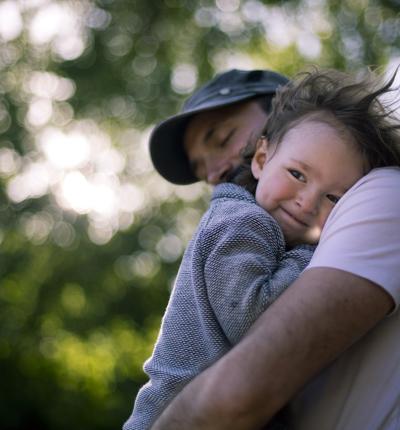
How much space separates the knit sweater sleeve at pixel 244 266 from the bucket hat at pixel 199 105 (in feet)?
3.86

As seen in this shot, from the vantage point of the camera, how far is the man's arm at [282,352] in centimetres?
82

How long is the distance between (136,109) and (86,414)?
19.8 ft

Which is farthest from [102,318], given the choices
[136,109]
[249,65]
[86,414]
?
[249,65]

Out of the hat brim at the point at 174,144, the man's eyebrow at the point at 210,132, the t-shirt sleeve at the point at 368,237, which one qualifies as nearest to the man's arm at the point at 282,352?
the t-shirt sleeve at the point at 368,237

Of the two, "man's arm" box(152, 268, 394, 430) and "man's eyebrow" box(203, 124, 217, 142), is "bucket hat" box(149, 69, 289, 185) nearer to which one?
"man's eyebrow" box(203, 124, 217, 142)

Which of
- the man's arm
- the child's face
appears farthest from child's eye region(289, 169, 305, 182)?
the man's arm

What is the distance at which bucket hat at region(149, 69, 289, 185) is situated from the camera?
2379 millimetres

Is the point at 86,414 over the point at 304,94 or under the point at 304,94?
under

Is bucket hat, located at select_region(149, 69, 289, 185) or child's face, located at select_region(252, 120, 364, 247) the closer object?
child's face, located at select_region(252, 120, 364, 247)

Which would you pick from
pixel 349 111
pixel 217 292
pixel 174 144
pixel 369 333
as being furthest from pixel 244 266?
pixel 174 144

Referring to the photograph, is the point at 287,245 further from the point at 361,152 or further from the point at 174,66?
the point at 174,66

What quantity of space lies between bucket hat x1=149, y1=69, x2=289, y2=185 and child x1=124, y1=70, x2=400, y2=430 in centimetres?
60

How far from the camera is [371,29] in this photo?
9.05m

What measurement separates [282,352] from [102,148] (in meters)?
9.13
